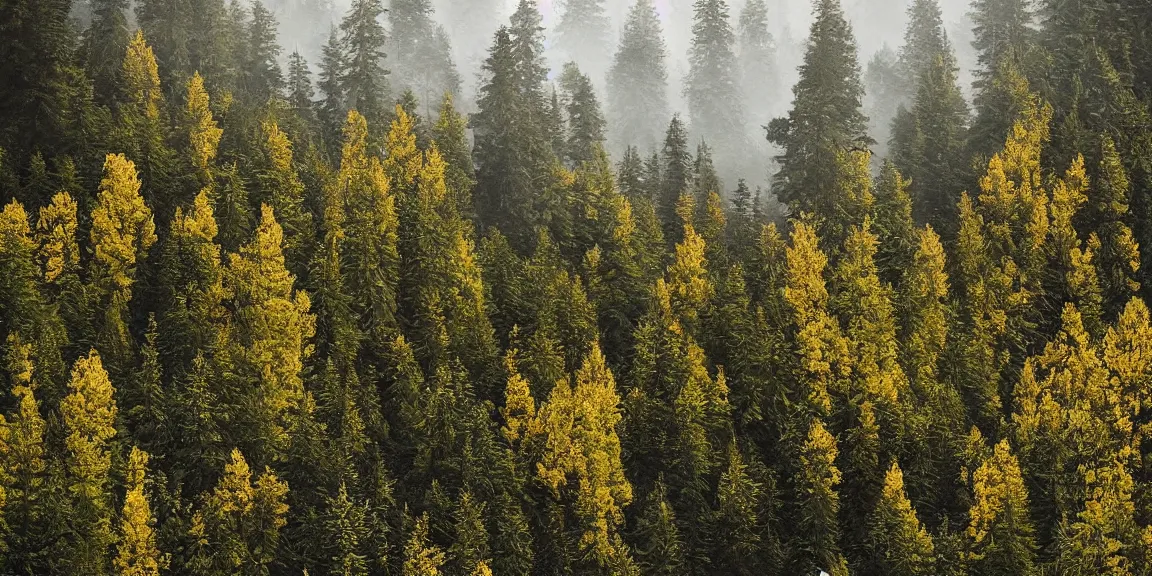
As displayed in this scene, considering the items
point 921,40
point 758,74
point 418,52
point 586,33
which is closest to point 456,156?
point 418,52

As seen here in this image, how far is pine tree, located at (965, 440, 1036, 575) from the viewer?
36.3 meters

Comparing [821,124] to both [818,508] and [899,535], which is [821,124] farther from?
[899,535]

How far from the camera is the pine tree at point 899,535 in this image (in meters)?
36.0

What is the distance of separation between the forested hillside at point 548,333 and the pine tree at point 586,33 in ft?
204

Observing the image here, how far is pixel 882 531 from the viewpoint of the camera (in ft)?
120

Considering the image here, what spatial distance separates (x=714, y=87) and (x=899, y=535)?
6137cm

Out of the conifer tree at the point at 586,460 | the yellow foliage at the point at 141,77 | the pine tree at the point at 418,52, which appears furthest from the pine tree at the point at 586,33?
the conifer tree at the point at 586,460

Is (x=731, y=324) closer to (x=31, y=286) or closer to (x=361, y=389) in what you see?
(x=361, y=389)

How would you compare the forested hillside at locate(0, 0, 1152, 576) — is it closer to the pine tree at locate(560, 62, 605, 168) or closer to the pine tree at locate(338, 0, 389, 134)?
the pine tree at locate(338, 0, 389, 134)

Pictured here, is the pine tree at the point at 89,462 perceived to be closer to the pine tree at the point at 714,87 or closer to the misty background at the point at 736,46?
the misty background at the point at 736,46

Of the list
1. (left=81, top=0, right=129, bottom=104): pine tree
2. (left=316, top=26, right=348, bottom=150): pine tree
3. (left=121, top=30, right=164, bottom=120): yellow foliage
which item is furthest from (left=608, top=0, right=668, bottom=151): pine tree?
(left=121, top=30, right=164, bottom=120): yellow foliage

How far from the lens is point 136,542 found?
31.1 meters

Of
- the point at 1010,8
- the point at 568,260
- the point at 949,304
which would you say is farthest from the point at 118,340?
the point at 1010,8

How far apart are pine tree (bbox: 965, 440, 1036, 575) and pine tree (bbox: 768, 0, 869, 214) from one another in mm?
16294
